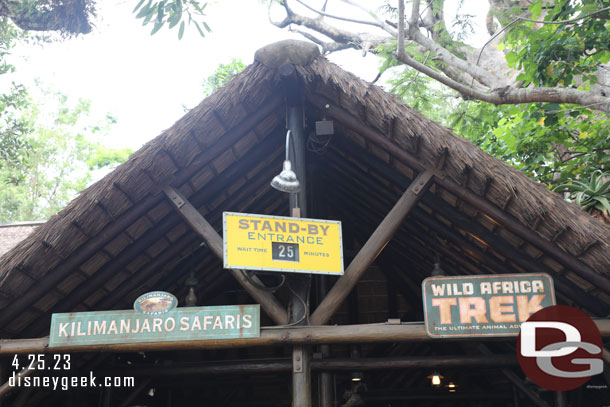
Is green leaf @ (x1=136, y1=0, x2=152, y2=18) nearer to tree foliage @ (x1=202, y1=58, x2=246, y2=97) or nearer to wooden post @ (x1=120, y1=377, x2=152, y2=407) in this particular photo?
wooden post @ (x1=120, y1=377, x2=152, y2=407)

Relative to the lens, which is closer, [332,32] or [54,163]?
[332,32]

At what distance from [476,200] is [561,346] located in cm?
164

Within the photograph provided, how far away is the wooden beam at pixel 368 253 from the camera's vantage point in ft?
16.5

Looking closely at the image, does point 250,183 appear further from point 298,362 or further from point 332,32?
point 332,32

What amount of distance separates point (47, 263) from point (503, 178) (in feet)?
13.7

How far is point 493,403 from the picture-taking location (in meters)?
9.04

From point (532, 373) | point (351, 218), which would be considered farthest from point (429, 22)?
point (532, 373)

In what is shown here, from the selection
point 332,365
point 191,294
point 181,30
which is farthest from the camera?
point 332,365

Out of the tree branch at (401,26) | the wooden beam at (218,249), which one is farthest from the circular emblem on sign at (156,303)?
the tree branch at (401,26)

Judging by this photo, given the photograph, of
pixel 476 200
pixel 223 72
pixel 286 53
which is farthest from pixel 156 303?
pixel 223 72

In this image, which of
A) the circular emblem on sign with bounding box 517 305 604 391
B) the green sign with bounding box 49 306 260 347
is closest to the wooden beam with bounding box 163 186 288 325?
the green sign with bounding box 49 306 260 347

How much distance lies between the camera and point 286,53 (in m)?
5.25

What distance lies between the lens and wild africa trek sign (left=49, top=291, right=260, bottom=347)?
15.9 feet

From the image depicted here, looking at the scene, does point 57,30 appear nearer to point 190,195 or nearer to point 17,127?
point 17,127
